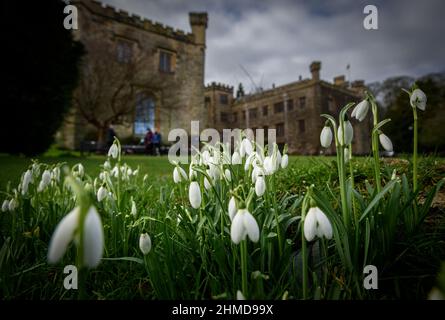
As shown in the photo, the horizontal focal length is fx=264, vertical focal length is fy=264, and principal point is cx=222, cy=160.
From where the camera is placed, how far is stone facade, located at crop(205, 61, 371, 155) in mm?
27875

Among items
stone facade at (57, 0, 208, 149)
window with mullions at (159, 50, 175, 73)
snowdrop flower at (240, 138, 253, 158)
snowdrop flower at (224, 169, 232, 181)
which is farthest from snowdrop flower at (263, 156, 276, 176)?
window with mullions at (159, 50, 175, 73)

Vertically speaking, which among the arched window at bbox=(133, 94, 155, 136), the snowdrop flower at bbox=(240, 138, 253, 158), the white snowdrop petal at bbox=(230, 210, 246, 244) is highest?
the arched window at bbox=(133, 94, 155, 136)

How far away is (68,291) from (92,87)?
55.1 feet

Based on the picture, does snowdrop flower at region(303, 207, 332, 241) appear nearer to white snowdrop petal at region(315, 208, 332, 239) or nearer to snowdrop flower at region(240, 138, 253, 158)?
white snowdrop petal at region(315, 208, 332, 239)

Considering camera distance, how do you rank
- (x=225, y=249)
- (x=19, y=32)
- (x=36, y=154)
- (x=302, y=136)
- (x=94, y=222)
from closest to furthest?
(x=94, y=222), (x=225, y=249), (x=19, y=32), (x=36, y=154), (x=302, y=136)

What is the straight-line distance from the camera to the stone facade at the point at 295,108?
27.9 m

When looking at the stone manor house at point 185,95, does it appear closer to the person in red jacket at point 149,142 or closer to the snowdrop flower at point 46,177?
the person in red jacket at point 149,142

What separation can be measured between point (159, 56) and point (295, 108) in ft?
51.1

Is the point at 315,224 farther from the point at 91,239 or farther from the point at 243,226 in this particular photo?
the point at 91,239

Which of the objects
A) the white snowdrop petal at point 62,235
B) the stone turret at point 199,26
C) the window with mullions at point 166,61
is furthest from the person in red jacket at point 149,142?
the white snowdrop petal at point 62,235

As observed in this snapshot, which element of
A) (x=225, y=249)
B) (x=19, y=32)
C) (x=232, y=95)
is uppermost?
(x=232, y=95)

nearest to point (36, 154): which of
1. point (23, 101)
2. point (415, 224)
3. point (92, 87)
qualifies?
point (23, 101)
